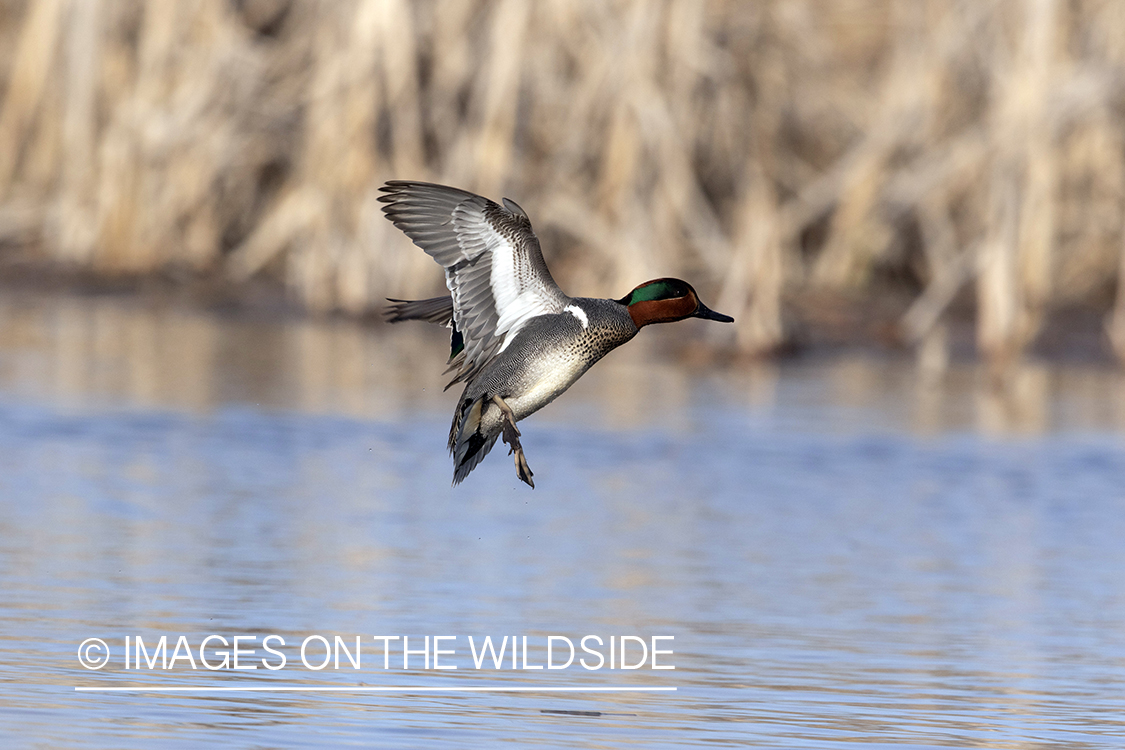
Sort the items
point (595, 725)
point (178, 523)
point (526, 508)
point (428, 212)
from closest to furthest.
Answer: point (595, 725) < point (428, 212) < point (178, 523) < point (526, 508)

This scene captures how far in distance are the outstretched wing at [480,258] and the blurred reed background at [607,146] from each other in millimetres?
7682

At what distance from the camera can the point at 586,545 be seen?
799cm

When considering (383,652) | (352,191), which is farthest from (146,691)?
(352,191)

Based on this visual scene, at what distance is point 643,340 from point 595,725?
34.8 feet

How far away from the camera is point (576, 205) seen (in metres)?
14.7

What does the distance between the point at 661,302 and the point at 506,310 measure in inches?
16.7

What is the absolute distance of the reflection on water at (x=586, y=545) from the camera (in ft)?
17.4

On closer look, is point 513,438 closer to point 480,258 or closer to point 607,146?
point 480,258

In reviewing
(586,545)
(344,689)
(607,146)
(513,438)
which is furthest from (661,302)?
(607,146)

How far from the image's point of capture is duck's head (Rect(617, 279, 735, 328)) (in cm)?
576

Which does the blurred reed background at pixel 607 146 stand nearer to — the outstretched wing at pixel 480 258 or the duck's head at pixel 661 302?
the duck's head at pixel 661 302

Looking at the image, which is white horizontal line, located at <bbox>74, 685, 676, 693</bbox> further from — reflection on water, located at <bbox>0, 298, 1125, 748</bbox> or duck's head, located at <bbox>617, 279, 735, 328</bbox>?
duck's head, located at <bbox>617, 279, 735, 328</bbox>

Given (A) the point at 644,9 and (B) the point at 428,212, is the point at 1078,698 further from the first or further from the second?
(A) the point at 644,9

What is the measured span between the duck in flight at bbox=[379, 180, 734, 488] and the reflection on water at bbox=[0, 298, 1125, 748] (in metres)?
0.73
